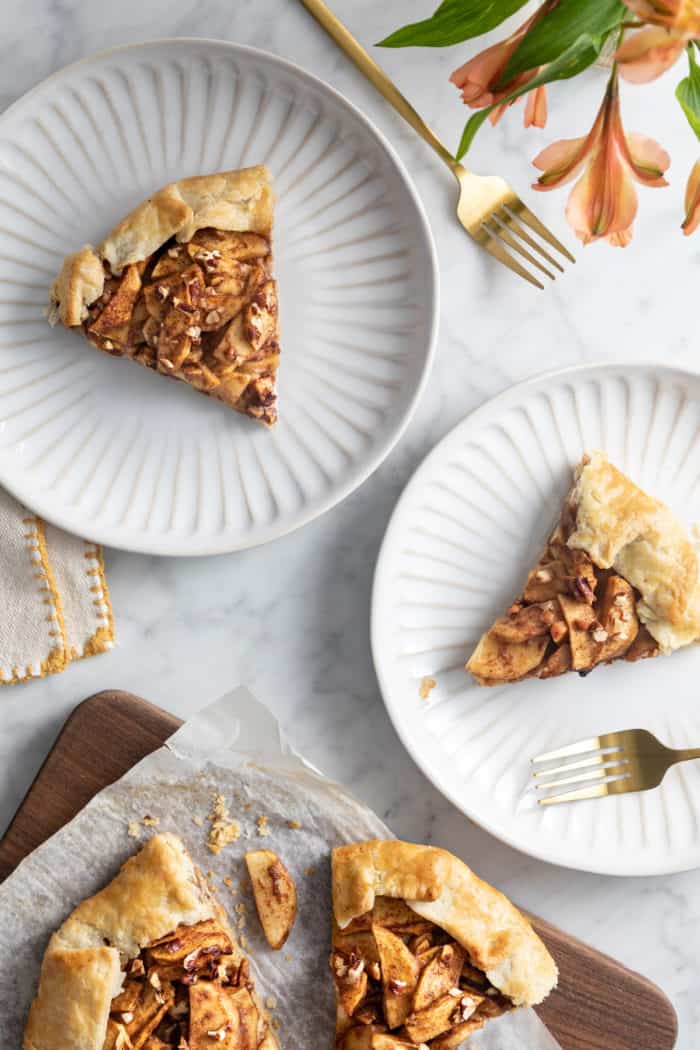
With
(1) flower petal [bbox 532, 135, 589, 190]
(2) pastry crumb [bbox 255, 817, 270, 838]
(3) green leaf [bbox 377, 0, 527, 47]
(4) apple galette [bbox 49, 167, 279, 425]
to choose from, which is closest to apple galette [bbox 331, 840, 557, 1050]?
(2) pastry crumb [bbox 255, 817, 270, 838]

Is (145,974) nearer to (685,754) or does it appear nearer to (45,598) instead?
(45,598)

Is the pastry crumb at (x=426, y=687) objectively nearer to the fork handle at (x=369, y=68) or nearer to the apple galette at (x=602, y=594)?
the apple galette at (x=602, y=594)

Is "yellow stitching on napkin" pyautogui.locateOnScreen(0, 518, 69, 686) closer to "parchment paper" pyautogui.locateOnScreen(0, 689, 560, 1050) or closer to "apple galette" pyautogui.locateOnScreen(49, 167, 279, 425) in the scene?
"parchment paper" pyautogui.locateOnScreen(0, 689, 560, 1050)

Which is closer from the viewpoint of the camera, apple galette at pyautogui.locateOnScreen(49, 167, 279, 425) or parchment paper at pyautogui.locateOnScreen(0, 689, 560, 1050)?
apple galette at pyautogui.locateOnScreen(49, 167, 279, 425)

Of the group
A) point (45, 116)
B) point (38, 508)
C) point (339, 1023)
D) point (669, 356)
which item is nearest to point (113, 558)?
point (38, 508)

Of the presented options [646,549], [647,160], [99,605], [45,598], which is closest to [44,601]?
[45,598]

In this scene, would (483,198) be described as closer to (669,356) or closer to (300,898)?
(669,356)
